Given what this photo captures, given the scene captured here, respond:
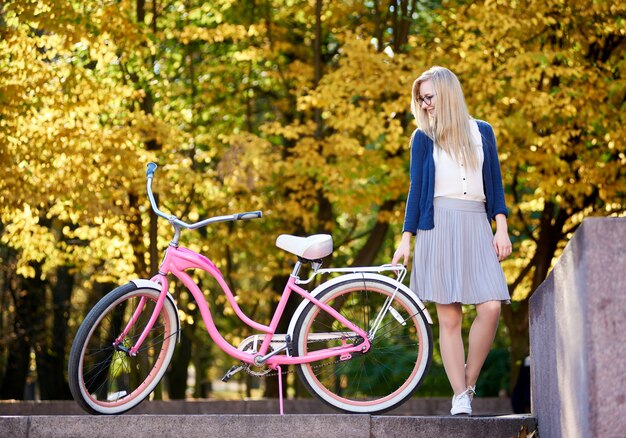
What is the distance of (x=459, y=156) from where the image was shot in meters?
5.88

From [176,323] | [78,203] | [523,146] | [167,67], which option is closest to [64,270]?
[167,67]

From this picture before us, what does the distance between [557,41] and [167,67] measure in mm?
6620

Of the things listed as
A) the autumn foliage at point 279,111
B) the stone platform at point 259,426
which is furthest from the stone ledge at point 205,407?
the stone platform at point 259,426

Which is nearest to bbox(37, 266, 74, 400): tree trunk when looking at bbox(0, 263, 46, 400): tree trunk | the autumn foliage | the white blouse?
bbox(0, 263, 46, 400): tree trunk

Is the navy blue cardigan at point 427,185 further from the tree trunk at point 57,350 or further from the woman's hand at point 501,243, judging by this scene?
the tree trunk at point 57,350

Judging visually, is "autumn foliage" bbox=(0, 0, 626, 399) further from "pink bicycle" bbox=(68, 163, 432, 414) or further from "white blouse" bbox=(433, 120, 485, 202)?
"pink bicycle" bbox=(68, 163, 432, 414)

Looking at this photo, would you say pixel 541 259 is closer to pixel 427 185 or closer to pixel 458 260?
pixel 427 185

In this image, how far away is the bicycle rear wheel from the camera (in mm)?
5574

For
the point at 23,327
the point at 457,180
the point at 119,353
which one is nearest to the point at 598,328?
the point at 457,180

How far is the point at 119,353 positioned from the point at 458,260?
6.38ft

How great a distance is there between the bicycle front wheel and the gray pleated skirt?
0.17m

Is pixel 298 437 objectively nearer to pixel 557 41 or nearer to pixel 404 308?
pixel 404 308

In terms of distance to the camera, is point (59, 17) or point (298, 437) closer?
point (298, 437)

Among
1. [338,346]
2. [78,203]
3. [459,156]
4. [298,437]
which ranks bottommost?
[298,437]
